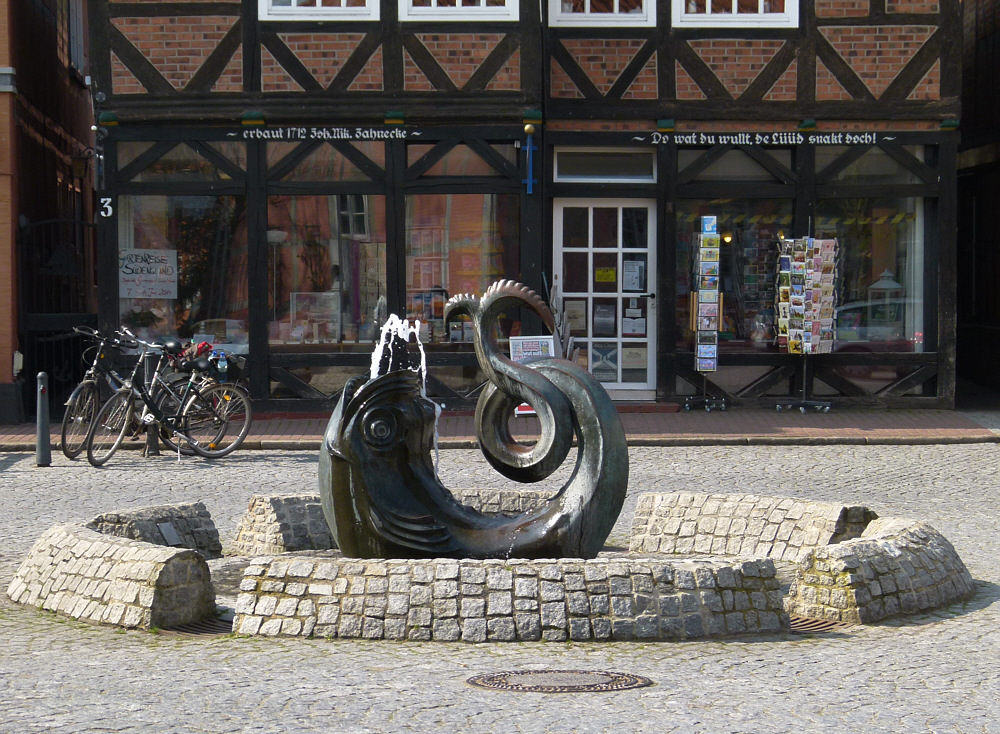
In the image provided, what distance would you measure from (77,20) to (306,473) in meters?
13.2

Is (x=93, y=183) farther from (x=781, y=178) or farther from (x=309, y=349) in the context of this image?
(x=781, y=178)

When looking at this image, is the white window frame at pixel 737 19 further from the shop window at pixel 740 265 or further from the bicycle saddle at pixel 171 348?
the bicycle saddle at pixel 171 348

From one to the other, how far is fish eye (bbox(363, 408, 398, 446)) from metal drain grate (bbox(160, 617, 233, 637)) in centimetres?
117

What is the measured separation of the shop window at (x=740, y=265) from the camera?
17719 mm

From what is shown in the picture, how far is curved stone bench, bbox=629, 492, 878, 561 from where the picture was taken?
27.6ft

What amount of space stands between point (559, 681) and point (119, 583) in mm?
2395

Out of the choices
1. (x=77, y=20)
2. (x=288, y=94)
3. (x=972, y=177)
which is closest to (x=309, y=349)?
(x=288, y=94)

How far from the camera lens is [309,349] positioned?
1722 cm

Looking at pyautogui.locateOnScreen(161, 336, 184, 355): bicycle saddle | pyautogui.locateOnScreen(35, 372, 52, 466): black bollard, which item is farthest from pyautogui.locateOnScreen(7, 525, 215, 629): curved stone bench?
pyautogui.locateOnScreen(161, 336, 184, 355): bicycle saddle

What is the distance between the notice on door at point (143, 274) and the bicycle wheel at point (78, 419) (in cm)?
324

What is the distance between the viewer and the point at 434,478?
769cm

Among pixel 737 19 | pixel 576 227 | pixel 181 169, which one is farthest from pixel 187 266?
pixel 737 19

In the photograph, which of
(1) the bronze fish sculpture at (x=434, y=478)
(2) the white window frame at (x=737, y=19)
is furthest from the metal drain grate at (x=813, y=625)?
(2) the white window frame at (x=737, y=19)

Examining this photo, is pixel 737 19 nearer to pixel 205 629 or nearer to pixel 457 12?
pixel 457 12
